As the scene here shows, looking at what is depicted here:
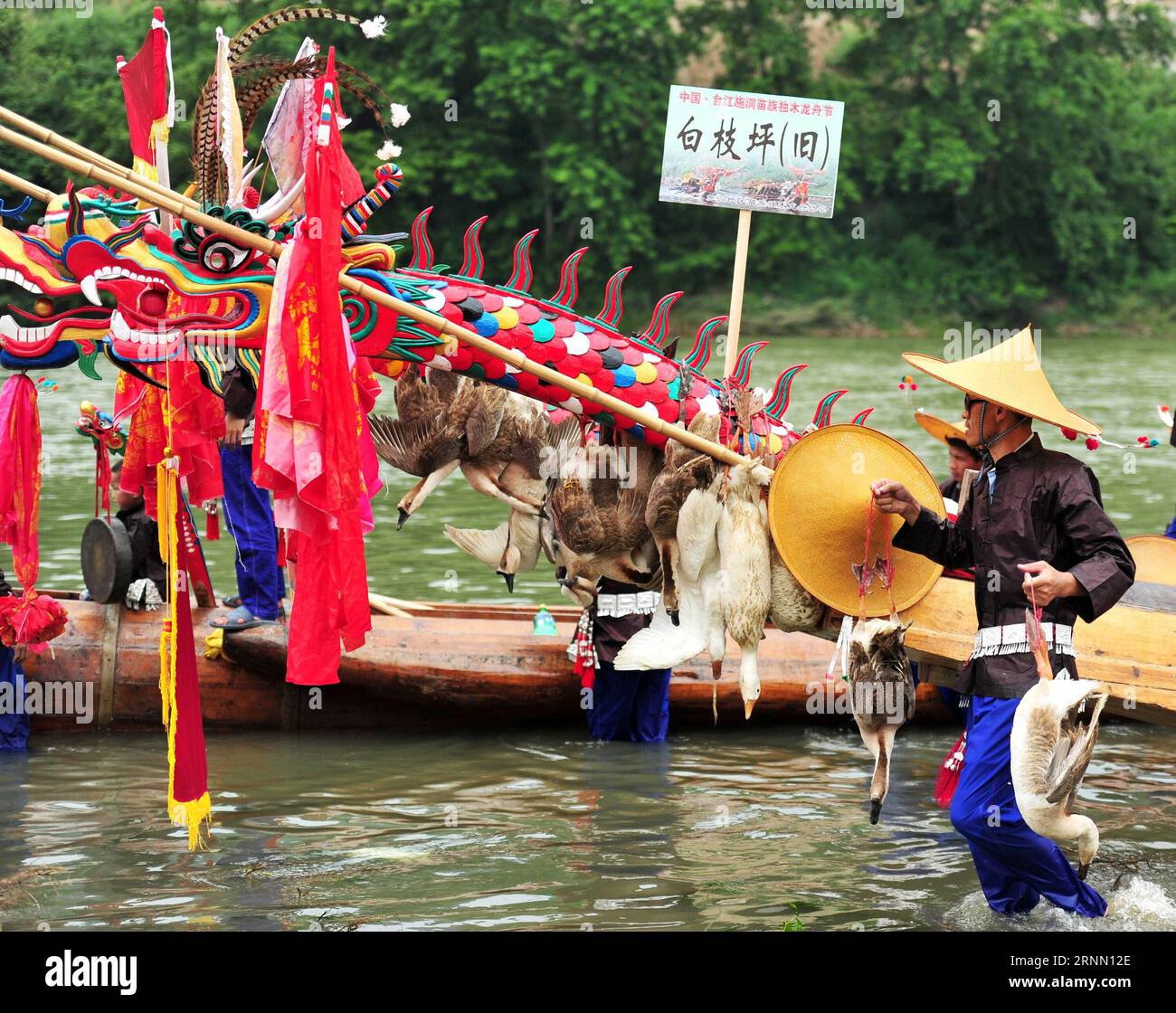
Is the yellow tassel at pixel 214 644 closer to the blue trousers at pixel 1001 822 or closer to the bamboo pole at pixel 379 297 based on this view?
the bamboo pole at pixel 379 297

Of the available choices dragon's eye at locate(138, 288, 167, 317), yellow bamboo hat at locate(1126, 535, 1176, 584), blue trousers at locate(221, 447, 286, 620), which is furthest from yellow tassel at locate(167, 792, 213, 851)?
yellow bamboo hat at locate(1126, 535, 1176, 584)

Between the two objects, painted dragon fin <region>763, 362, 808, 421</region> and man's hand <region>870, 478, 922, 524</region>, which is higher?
→ painted dragon fin <region>763, 362, 808, 421</region>

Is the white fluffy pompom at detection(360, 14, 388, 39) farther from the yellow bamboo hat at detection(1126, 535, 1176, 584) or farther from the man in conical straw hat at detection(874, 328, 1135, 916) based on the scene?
the yellow bamboo hat at detection(1126, 535, 1176, 584)

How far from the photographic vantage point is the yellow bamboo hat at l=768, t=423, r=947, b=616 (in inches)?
219

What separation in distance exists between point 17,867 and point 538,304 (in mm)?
2891

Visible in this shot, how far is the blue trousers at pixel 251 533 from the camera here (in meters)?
8.26

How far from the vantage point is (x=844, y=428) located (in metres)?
5.57

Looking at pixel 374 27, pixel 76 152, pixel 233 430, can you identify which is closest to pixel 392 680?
pixel 233 430

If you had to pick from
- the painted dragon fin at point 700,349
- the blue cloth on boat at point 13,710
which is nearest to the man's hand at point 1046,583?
the painted dragon fin at point 700,349

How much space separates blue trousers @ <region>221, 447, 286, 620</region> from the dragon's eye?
2.86m

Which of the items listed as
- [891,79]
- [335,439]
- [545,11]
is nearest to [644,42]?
[545,11]

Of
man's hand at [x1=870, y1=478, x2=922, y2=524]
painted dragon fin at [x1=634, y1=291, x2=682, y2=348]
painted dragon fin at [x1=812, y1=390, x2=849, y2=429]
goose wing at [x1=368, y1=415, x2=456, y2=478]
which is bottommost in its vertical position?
man's hand at [x1=870, y1=478, x2=922, y2=524]

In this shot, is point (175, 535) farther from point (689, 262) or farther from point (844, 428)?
point (689, 262)

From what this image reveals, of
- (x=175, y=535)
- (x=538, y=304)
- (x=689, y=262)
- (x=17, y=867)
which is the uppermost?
(x=689, y=262)
